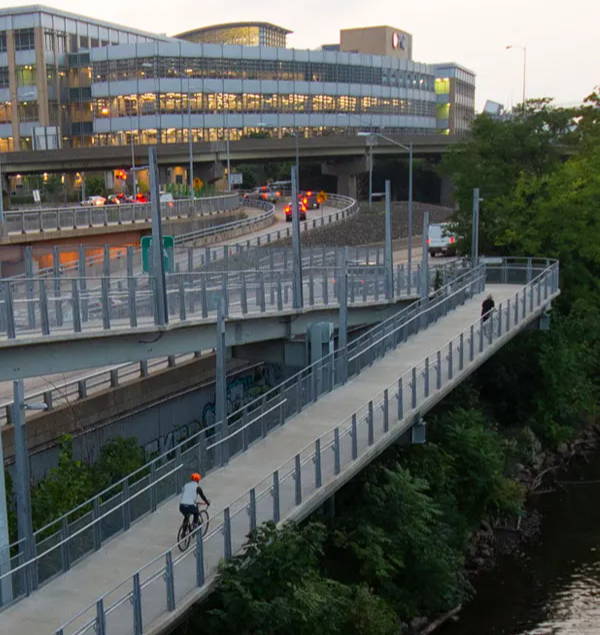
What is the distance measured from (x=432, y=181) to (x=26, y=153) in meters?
50.1

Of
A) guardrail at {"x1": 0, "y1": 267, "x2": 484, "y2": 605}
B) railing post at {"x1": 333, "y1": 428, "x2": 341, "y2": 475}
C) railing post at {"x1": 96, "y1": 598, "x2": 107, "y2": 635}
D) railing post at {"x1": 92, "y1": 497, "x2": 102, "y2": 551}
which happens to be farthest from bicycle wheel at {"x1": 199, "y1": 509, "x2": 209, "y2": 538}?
railing post at {"x1": 333, "y1": 428, "x2": 341, "y2": 475}

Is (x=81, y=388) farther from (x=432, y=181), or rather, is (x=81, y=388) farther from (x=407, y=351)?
(x=432, y=181)

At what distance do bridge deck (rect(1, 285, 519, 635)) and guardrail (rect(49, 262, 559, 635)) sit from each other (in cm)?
30

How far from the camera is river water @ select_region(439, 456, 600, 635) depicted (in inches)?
890

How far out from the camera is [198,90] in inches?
4178

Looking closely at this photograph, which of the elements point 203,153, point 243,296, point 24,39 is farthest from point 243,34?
point 243,296

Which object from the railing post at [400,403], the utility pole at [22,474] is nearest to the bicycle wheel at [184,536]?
the utility pole at [22,474]

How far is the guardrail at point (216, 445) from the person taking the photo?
16.0 m

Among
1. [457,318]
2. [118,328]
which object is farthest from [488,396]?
[118,328]

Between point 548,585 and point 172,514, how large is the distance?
11.3 meters

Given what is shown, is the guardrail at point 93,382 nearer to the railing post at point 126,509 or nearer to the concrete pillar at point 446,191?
the railing post at point 126,509

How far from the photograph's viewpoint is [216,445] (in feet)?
66.6

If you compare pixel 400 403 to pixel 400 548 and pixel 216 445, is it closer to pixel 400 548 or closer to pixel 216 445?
pixel 400 548

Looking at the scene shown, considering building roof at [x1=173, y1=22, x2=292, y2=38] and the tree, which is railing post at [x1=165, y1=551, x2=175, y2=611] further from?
building roof at [x1=173, y1=22, x2=292, y2=38]
